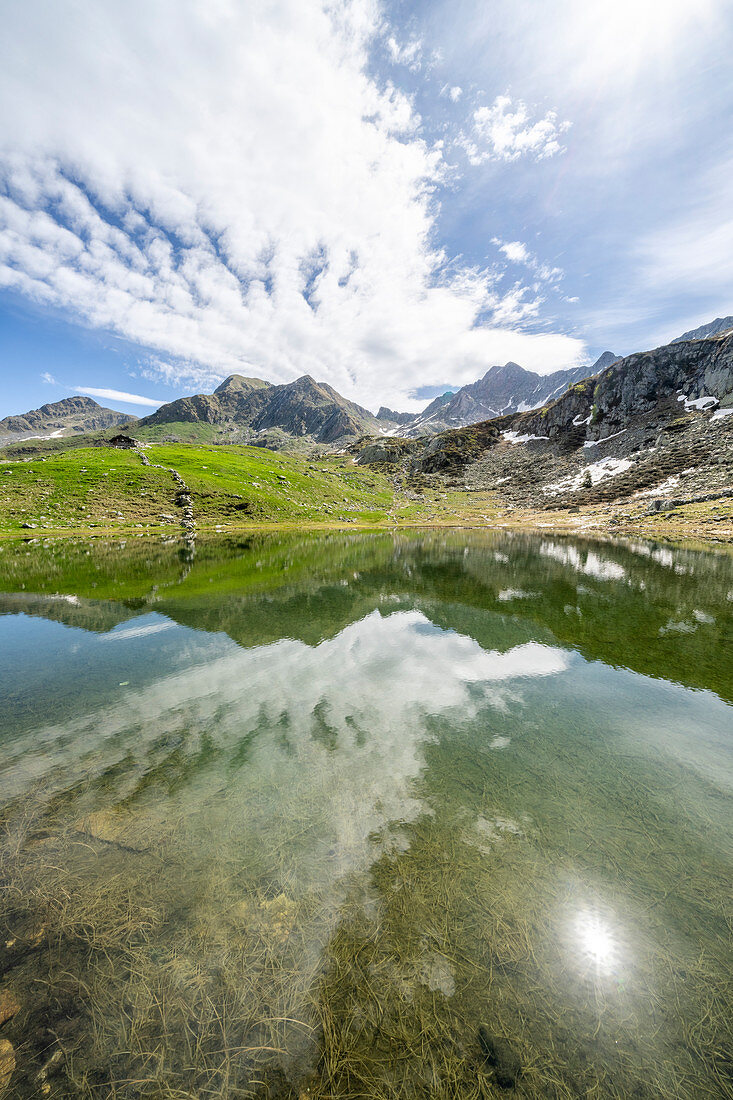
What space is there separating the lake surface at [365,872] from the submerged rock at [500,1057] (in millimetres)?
33

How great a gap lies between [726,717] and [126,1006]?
20.3 meters

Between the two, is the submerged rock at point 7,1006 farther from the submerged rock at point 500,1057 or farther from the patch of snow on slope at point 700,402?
the patch of snow on slope at point 700,402

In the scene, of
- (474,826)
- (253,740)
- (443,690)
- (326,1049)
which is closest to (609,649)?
(443,690)

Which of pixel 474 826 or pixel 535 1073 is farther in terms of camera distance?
pixel 474 826

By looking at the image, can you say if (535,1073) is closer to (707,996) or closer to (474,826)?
(707,996)

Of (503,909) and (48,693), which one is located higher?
(48,693)

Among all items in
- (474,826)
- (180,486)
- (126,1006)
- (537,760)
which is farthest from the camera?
(180,486)

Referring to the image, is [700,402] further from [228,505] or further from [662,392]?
[228,505]

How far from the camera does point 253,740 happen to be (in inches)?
511

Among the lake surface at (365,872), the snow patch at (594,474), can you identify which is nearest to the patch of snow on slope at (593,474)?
the snow patch at (594,474)

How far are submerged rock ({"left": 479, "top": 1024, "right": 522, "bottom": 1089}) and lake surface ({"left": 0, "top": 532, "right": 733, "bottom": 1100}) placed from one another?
0.11ft

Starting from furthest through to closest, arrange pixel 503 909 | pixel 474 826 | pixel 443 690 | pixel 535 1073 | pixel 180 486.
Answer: pixel 180 486, pixel 443 690, pixel 474 826, pixel 503 909, pixel 535 1073

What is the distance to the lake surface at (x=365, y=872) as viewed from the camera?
17.4ft

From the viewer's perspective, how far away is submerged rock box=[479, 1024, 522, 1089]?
5.10 m
